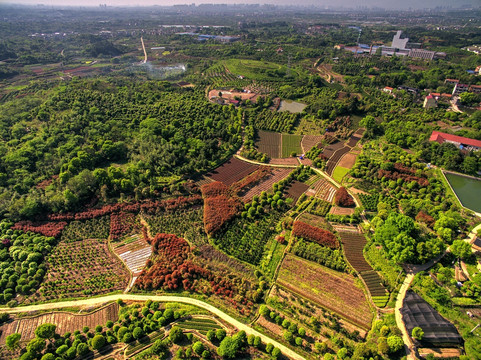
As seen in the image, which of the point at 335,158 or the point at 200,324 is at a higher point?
the point at 335,158

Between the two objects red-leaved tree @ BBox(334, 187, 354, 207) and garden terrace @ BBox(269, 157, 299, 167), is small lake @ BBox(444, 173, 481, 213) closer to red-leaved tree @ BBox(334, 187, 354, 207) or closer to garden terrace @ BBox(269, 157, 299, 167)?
red-leaved tree @ BBox(334, 187, 354, 207)

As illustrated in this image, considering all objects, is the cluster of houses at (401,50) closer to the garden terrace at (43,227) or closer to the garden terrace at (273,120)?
the garden terrace at (273,120)

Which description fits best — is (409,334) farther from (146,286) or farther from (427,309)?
(146,286)

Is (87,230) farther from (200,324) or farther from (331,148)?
(331,148)

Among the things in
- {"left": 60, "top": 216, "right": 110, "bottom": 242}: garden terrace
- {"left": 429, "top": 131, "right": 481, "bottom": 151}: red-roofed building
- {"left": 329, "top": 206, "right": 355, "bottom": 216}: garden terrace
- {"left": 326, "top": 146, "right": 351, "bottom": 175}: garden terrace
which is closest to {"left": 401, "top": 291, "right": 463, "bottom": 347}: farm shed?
{"left": 329, "top": 206, "right": 355, "bottom": 216}: garden terrace

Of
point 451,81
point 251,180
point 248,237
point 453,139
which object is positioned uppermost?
point 451,81

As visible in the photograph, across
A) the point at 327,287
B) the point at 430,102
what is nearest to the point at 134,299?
the point at 327,287

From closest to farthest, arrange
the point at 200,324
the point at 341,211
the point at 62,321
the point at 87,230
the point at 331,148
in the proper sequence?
the point at 200,324
the point at 62,321
the point at 87,230
the point at 341,211
the point at 331,148
